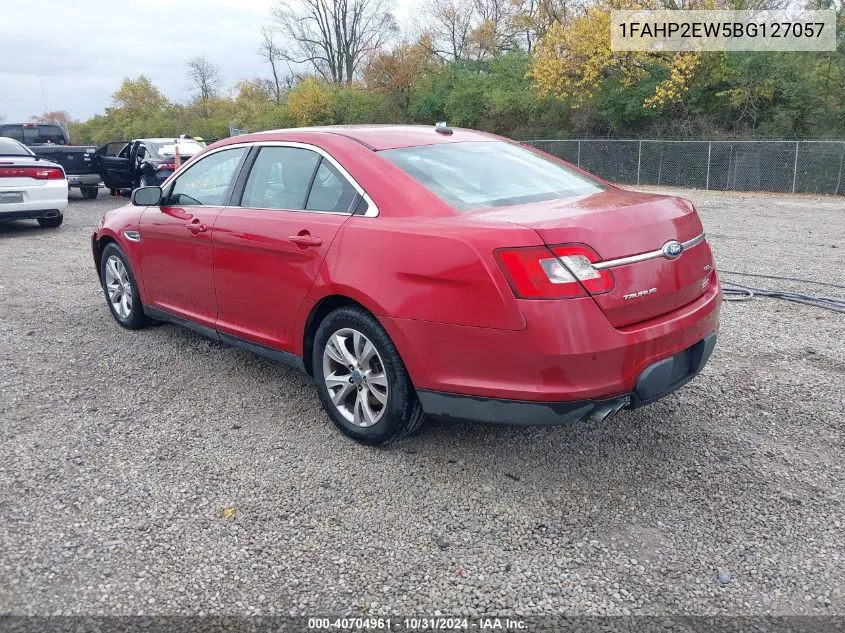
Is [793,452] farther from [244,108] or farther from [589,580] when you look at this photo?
[244,108]

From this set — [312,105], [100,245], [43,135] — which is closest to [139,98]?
[312,105]

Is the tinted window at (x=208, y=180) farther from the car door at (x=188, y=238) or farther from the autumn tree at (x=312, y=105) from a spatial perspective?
the autumn tree at (x=312, y=105)

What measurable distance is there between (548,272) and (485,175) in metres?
1.05

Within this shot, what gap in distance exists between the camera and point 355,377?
3.44 meters

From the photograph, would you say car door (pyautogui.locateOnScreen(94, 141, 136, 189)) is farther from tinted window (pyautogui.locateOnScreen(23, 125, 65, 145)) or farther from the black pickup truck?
tinted window (pyautogui.locateOnScreen(23, 125, 65, 145))

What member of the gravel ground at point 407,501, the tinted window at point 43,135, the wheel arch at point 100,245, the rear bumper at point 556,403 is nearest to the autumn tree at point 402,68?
the tinted window at point 43,135

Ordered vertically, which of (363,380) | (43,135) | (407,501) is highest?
(43,135)

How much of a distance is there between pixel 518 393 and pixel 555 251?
1.96ft

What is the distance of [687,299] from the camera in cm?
319

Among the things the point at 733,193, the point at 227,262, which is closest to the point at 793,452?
the point at 227,262

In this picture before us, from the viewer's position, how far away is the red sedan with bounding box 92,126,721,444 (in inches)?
109

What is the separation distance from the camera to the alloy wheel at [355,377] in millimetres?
3348

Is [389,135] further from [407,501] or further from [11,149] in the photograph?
[11,149]

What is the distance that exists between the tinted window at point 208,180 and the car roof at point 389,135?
0.71ft
